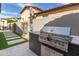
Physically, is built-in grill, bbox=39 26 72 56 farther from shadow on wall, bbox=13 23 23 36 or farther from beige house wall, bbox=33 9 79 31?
shadow on wall, bbox=13 23 23 36

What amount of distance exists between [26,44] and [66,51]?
100 centimetres

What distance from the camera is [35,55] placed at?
275 centimetres

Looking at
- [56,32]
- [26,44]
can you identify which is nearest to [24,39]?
[26,44]

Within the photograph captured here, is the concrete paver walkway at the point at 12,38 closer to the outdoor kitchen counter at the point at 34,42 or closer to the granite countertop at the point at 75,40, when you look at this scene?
the outdoor kitchen counter at the point at 34,42

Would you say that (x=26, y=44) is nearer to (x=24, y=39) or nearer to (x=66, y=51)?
(x=24, y=39)

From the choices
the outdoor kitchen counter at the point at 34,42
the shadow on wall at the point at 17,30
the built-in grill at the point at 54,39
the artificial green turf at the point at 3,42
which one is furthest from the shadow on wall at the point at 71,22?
the artificial green turf at the point at 3,42

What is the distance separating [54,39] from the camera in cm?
247

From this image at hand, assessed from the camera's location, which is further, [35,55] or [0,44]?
[0,44]

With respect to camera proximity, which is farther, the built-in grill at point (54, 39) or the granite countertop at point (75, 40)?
the built-in grill at point (54, 39)

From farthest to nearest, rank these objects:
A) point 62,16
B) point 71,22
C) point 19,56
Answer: point 19,56
point 62,16
point 71,22

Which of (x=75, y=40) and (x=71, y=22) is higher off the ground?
(x=71, y=22)

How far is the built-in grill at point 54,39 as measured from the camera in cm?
227

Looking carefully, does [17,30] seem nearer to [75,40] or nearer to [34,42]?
[34,42]

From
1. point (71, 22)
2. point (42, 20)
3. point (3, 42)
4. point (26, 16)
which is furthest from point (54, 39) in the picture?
point (3, 42)
